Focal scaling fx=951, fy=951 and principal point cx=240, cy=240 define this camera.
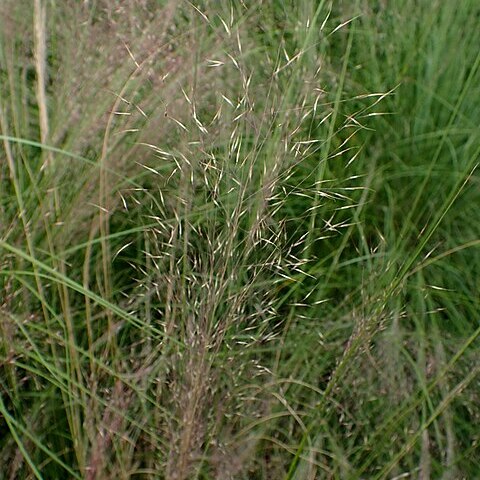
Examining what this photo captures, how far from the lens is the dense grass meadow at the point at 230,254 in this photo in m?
1.45

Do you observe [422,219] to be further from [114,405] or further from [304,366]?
[114,405]

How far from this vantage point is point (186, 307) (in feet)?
4.55

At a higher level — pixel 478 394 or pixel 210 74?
pixel 210 74

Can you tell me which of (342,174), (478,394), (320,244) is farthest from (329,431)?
(342,174)

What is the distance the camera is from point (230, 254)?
1.30 metres

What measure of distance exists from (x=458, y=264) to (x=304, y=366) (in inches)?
17.4

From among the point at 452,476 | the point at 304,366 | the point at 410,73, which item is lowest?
the point at 452,476

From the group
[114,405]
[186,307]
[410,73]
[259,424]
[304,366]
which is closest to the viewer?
[186,307]

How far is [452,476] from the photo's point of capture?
5.51 ft

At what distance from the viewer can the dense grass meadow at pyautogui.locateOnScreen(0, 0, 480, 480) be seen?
1.45m

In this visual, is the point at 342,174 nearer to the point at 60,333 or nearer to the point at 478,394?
the point at 478,394

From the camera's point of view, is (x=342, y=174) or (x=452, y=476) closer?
(x=452, y=476)

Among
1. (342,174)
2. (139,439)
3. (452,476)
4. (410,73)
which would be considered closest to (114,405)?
(139,439)

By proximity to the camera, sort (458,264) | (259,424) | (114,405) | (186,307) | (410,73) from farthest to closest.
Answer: (410,73) → (458,264) → (259,424) → (114,405) → (186,307)
